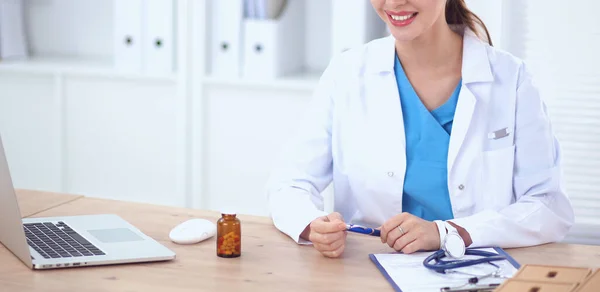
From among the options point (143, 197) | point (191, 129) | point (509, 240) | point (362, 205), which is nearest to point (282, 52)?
point (191, 129)

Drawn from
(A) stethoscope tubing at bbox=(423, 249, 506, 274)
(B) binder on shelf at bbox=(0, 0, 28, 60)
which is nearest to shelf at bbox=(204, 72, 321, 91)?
(B) binder on shelf at bbox=(0, 0, 28, 60)

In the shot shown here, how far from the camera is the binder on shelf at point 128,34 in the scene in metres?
3.27

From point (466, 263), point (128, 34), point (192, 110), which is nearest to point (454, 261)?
point (466, 263)

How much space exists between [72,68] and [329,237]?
2.03 meters

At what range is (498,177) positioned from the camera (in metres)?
1.97

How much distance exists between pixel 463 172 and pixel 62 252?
0.85 m

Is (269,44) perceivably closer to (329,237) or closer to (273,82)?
(273,82)

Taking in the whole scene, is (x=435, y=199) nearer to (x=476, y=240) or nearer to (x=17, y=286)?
(x=476, y=240)

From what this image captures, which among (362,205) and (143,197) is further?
(143,197)

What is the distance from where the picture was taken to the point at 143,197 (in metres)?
3.46

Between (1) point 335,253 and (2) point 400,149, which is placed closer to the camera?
(1) point 335,253

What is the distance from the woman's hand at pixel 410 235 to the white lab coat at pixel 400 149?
0.18 meters

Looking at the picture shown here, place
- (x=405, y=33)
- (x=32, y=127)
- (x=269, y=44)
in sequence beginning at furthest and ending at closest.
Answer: (x=32, y=127), (x=269, y=44), (x=405, y=33)

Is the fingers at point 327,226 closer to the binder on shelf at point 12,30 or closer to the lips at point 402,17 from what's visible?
the lips at point 402,17
